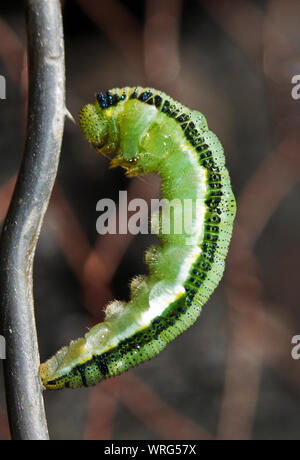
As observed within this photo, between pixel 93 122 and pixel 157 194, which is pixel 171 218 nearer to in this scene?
pixel 93 122

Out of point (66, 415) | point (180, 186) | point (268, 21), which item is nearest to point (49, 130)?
point (180, 186)

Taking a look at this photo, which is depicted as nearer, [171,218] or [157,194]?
[171,218]

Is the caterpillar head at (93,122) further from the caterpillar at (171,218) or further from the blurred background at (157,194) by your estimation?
the blurred background at (157,194)

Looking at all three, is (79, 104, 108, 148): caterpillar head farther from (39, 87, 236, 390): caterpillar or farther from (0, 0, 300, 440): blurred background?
(0, 0, 300, 440): blurred background

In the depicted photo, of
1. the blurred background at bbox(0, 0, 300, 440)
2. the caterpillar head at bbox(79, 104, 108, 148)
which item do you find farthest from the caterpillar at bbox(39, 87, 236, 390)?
the blurred background at bbox(0, 0, 300, 440)

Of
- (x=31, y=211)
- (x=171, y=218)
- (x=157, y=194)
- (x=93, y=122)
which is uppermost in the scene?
(x=157, y=194)

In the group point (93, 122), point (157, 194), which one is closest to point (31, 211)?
point (93, 122)

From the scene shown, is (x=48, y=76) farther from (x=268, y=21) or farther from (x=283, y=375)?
(x=283, y=375)
